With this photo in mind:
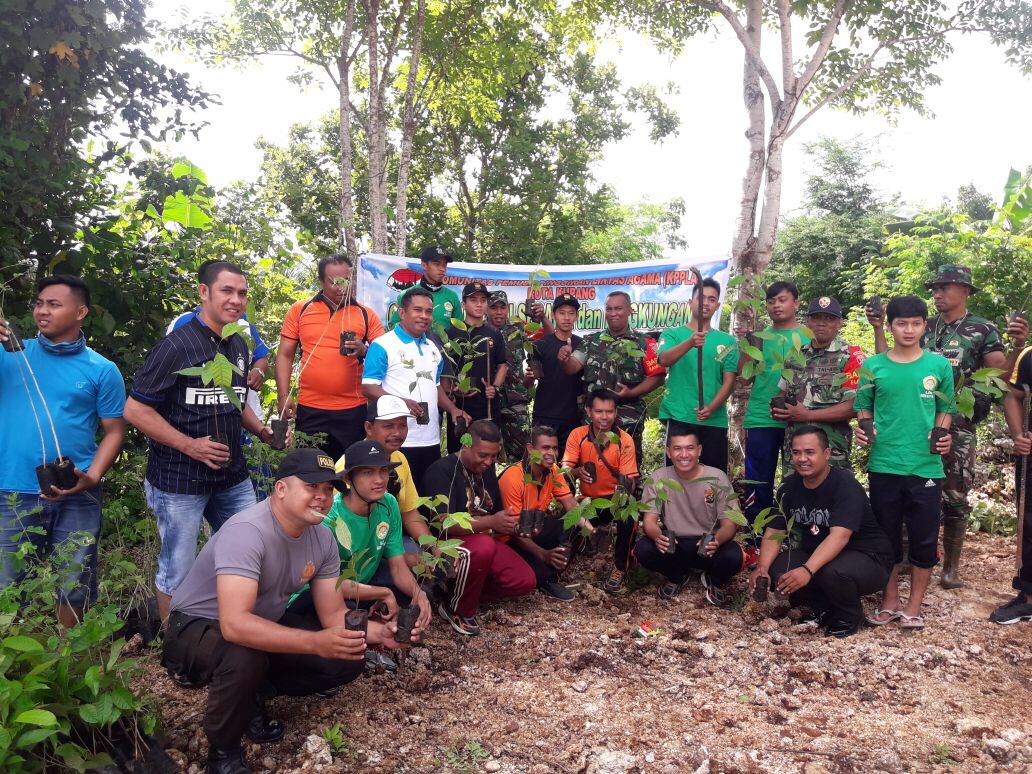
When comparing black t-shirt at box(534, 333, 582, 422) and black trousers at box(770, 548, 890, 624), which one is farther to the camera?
black t-shirt at box(534, 333, 582, 422)

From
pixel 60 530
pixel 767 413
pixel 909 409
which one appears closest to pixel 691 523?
A: pixel 767 413

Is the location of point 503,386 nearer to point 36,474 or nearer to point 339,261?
point 339,261

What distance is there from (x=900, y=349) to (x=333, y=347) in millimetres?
3576

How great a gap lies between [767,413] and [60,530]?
4.23m

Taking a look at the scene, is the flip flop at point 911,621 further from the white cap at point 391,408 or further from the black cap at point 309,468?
the black cap at point 309,468

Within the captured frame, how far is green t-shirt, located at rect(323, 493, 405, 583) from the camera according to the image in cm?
358

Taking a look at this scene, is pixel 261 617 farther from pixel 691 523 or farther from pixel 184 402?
pixel 691 523

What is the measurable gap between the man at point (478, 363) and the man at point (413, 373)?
38 centimetres

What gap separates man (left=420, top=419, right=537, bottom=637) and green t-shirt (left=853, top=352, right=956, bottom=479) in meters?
2.31

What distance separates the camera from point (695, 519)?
481 centimetres

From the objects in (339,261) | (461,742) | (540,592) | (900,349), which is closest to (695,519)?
(540,592)

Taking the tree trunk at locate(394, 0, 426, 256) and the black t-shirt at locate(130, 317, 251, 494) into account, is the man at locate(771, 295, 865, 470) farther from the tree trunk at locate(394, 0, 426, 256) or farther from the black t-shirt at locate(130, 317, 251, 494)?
the tree trunk at locate(394, 0, 426, 256)

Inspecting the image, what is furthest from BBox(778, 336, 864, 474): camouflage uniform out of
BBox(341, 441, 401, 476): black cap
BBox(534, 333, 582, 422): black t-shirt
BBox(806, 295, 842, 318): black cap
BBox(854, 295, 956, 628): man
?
BBox(341, 441, 401, 476): black cap

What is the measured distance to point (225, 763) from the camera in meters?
2.77
